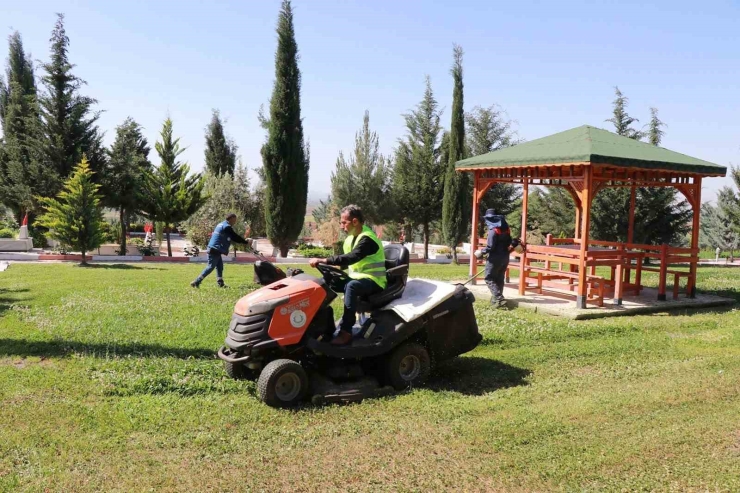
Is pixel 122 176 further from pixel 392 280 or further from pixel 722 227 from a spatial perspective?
pixel 722 227

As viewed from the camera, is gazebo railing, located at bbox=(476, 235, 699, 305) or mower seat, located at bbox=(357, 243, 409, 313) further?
gazebo railing, located at bbox=(476, 235, 699, 305)

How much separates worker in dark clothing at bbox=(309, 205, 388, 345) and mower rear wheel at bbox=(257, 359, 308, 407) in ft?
1.69

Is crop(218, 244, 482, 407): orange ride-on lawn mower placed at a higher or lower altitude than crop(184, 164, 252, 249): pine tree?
lower

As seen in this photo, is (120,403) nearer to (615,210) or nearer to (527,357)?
(527,357)

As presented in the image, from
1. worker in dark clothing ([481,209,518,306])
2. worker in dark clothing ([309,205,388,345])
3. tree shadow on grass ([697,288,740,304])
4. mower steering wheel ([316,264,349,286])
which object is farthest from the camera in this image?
tree shadow on grass ([697,288,740,304])

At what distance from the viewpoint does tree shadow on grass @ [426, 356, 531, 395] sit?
21.2ft

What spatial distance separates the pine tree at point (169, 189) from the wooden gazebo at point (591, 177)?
46.0 feet

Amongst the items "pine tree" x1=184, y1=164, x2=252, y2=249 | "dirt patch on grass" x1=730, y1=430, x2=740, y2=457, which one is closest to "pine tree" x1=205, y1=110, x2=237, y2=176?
"pine tree" x1=184, y1=164, x2=252, y2=249

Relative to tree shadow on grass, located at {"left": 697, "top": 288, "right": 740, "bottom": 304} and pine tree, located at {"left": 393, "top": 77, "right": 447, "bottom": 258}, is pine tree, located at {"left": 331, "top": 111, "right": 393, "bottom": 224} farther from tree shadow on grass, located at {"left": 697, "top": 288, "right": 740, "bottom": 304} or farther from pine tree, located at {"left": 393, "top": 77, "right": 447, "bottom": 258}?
tree shadow on grass, located at {"left": 697, "top": 288, "right": 740, "bottom": 304}

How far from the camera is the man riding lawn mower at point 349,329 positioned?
18.3ft

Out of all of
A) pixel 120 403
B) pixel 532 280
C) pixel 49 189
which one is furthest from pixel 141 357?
pixel 49 189

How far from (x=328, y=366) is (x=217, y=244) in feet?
21.2

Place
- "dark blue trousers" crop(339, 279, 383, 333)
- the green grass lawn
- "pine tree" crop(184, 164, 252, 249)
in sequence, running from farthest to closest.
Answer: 1. "pine tree" crop(184, 164, 252, 249)
2. "dark blue trousers" crop(339, 279, 383, 333)
3. the green grass lawn

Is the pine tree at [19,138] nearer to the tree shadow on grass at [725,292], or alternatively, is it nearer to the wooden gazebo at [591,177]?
the wooden gazebo at [591,177]
